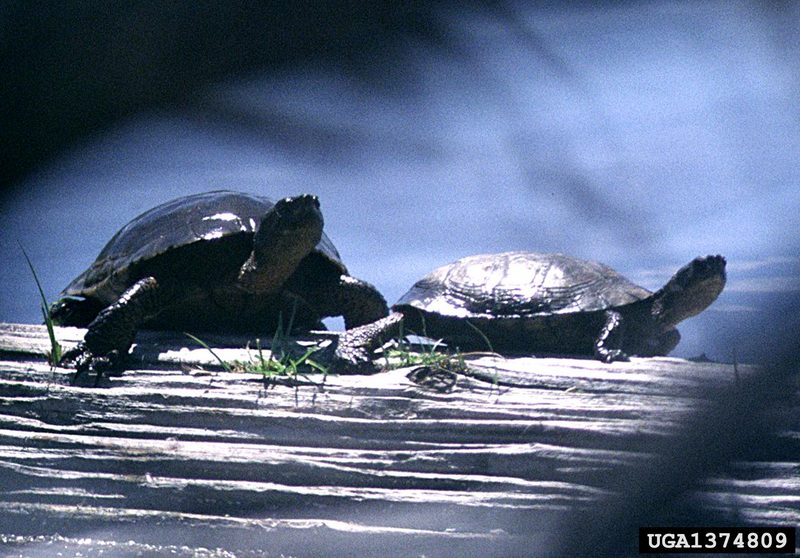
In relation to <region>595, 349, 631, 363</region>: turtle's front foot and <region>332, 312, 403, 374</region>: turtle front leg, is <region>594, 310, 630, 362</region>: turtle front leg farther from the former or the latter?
<region>332, 312, 403, 374</region>: turtle front leg

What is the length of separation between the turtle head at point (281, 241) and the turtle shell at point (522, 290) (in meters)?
0.57

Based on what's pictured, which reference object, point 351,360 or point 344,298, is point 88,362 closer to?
point 351,360

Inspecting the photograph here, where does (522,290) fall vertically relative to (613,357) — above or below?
above

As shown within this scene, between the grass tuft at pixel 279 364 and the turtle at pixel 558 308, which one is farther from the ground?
the turtle at pixel 558 308

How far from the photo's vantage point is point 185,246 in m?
2.73

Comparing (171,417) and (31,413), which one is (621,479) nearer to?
(171,417)

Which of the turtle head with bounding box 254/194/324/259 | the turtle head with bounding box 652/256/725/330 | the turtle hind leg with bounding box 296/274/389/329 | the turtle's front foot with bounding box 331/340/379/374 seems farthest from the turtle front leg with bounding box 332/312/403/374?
the turtle head with bounding box 652/256/725/330

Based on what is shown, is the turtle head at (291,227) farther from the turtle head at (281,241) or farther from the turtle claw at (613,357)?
the turtle claw at (613,357)

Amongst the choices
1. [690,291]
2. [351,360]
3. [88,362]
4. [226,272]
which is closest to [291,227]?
[226,272]

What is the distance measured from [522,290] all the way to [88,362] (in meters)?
1.59

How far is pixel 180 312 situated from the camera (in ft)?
9.04

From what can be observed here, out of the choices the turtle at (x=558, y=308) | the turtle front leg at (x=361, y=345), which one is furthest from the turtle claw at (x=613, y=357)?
the turtle front leg at (x=361, y=345)

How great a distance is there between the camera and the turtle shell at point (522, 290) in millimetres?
2799

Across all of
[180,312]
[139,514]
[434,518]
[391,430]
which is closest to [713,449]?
[434,518]
